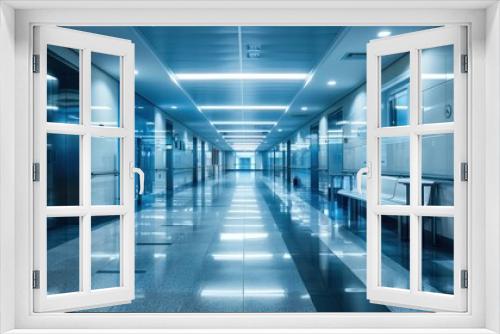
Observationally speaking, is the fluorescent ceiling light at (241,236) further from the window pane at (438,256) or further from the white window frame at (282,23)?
the white window frame at (282,23)

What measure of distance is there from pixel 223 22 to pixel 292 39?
463 centimetres

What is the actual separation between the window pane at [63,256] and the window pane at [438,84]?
527 cm

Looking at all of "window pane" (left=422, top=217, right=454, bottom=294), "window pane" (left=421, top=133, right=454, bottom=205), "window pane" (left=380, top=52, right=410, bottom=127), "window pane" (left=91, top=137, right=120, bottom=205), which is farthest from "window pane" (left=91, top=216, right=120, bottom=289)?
"window pane" (left=380, top=52, right=410, bottom=127)

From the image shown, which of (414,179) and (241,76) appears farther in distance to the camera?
(241,76)

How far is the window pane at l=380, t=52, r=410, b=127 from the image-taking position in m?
8.19

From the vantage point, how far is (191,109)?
16.0 meters

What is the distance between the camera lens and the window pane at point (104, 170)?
8.74 metres

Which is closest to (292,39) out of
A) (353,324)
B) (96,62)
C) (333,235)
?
(333,235)

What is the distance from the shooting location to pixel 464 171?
2916 mm

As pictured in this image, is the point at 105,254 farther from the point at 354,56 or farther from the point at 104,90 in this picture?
the point at 354,56

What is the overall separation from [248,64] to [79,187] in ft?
19.4

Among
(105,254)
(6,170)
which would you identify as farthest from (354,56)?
(6,170)

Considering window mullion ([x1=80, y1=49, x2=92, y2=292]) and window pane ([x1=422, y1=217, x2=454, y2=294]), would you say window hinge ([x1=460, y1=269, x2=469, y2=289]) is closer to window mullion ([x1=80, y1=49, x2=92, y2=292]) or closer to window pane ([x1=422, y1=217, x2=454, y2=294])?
window pane ([x1=422, y1=217, x2=454, y2=294])

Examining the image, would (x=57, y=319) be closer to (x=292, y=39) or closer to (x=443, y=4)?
(x=443, y=4)
